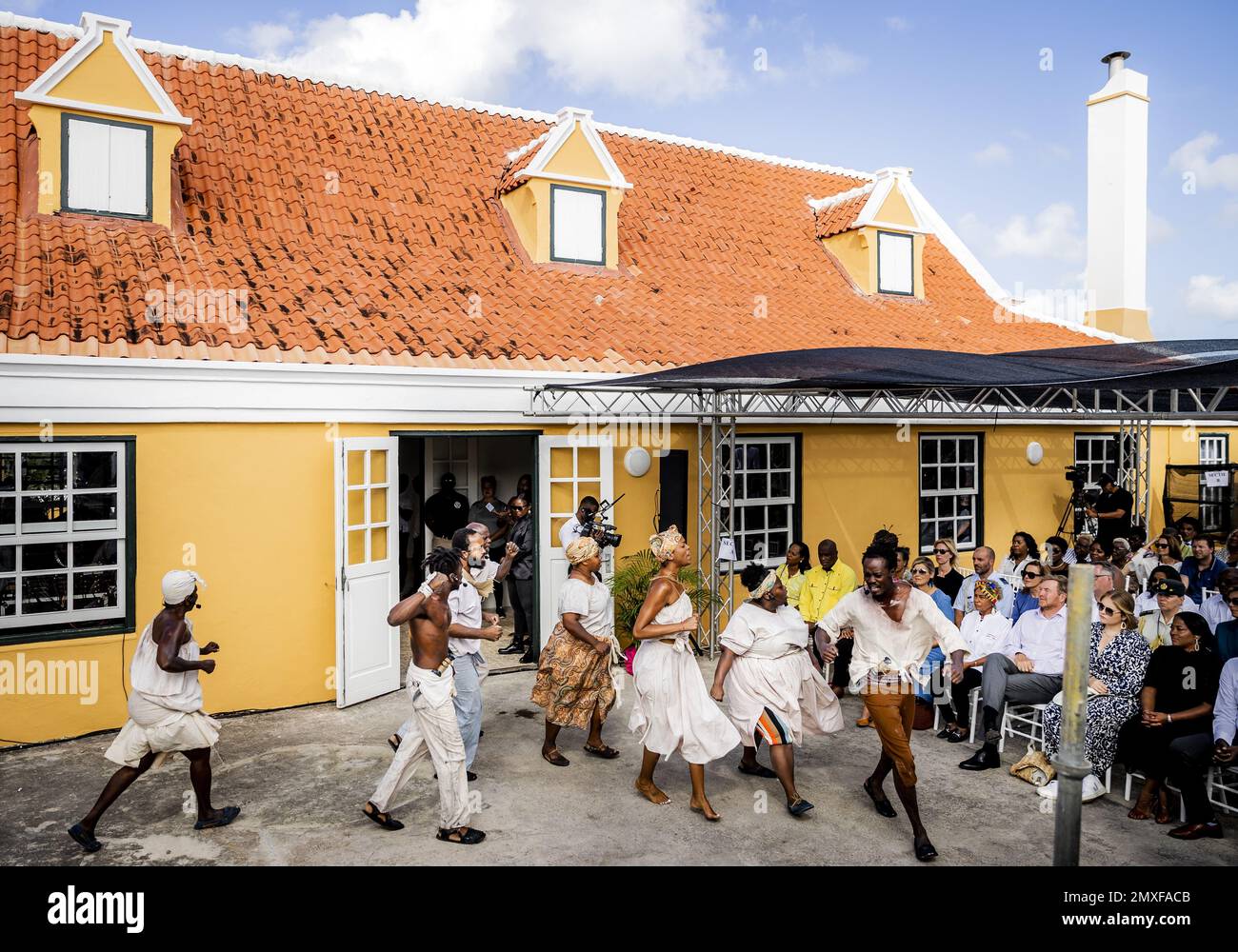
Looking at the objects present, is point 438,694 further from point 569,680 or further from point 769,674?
point 769,674

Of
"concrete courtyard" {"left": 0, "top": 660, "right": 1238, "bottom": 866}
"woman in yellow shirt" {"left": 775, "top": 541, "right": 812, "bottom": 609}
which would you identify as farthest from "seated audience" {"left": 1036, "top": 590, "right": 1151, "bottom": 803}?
"woman in yellow shirt" {"left": 775, "top": 541, "right": 812, "bottom": 609}

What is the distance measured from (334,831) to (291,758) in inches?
60.1

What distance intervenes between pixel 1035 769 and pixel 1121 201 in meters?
13.3

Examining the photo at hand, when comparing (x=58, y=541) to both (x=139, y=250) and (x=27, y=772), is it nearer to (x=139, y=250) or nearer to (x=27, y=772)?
(x=27, y=772)

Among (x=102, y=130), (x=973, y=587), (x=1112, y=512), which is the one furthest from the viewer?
(x=1112, y=512)

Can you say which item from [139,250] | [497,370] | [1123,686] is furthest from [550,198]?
[1123,686]

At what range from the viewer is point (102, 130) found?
9.20 meters

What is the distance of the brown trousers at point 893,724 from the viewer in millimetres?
5297

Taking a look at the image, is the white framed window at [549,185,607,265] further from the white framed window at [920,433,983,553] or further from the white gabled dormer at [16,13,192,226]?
the white framed window at [920,433,983,553]

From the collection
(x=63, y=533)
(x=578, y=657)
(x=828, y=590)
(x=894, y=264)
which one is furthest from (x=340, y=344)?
(x=894, y=264)

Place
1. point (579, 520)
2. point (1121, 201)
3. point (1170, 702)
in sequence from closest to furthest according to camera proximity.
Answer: point (1170, 702), point (579, 520), point (1121, 201)

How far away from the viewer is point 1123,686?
5.95 meters

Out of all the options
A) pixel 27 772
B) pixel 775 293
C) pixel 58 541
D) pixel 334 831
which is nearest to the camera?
pixel 334 831

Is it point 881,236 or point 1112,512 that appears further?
point 881,236
